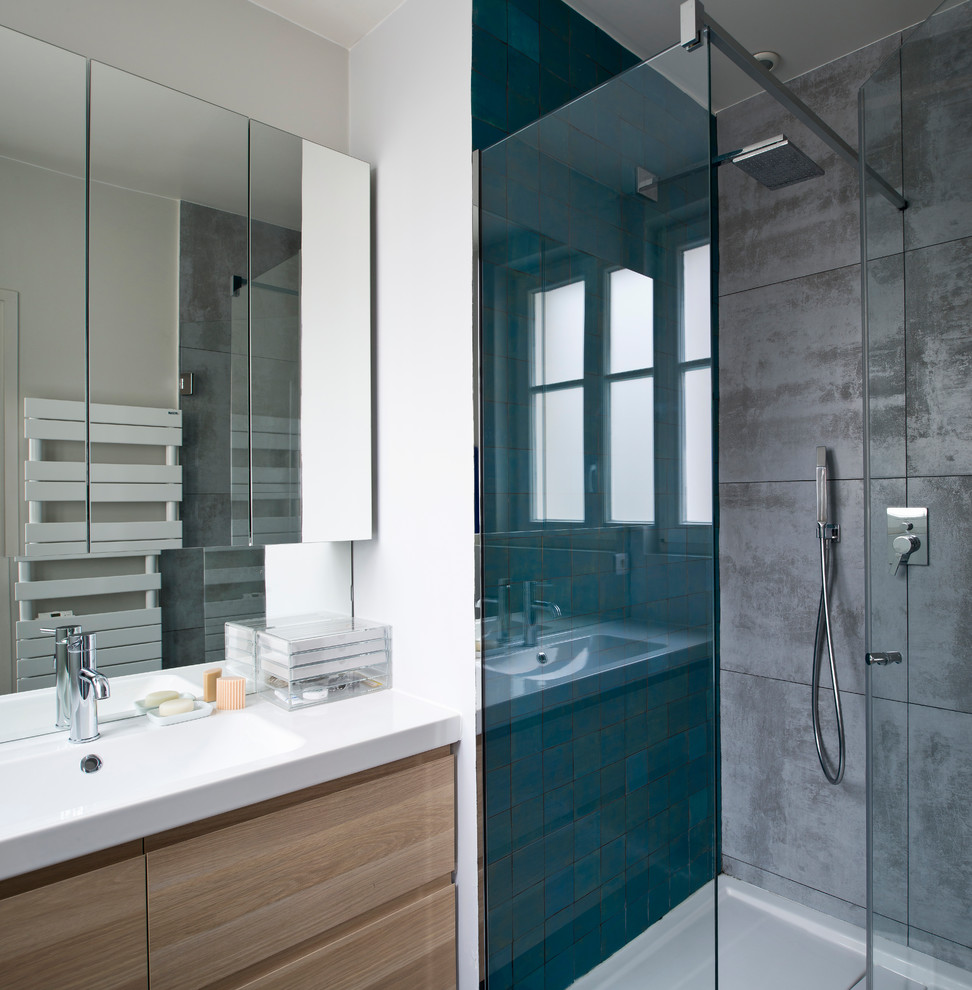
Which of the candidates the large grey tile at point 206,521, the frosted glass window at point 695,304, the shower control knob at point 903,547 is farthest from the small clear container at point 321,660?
the shower control knob at point 903,547

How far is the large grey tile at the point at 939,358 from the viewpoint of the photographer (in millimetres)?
1156

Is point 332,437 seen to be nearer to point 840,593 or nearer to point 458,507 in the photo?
point 458,507

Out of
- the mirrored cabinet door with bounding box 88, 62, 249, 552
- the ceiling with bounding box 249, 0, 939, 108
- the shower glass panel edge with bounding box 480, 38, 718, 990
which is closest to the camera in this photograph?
the shower glass panel edge with bounding box 480, 38, 718, 990

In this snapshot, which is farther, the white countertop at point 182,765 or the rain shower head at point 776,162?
the rain shower head at point 776,162

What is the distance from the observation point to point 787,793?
87.9 inches

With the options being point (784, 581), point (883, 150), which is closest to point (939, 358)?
point (883, 150)

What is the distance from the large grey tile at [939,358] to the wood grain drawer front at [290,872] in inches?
46.9

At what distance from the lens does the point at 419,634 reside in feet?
5.66

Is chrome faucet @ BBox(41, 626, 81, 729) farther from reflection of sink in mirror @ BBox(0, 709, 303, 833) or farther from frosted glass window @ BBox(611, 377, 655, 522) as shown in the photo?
frosted glass window @ BBox(611, 377, 655, 522)

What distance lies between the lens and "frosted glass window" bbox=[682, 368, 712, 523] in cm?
123

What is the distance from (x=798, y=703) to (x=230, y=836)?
69.5 inches

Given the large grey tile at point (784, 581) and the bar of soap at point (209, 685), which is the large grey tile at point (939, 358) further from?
the bar of soap at point (209, 685)

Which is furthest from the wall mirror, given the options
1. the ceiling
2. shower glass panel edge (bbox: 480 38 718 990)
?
shower glass panel edge (bbox: 480 38 718 990)

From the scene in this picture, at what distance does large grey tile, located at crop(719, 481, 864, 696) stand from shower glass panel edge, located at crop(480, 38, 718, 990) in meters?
1.03
